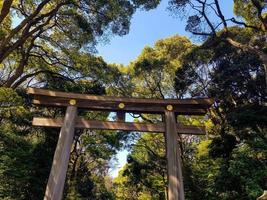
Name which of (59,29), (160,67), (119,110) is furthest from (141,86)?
(119,110)

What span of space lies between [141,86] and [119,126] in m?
9.18

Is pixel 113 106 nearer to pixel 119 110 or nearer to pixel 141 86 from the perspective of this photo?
Result: pixel 119 110

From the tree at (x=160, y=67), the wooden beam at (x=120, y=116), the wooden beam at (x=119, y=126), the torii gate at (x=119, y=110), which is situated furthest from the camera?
the tree at (x=160, y=67)

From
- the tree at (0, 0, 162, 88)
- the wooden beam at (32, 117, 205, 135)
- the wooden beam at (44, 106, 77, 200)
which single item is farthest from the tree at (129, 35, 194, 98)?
the wooden beam at (44, 106, 77, 200)

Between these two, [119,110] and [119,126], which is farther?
[119,110]

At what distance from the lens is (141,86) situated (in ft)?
54.6

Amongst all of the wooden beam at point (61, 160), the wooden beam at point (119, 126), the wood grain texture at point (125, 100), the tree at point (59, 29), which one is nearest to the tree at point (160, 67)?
the tree at point (59, 29)

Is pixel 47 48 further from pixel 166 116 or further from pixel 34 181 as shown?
pixel 166 116

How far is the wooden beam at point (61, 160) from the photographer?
6471 millimetres

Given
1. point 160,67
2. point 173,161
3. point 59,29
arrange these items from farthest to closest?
point 160,67 → point 59,29 → point 173,161

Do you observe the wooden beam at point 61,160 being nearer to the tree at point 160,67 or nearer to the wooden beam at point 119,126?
the wooden beam at point 119,126

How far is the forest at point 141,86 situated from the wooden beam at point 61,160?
2703 millimetres

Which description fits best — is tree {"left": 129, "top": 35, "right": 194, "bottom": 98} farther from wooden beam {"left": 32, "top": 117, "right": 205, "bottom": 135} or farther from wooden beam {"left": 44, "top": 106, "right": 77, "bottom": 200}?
wooden beam {"left": 44, "top": 106, "right": 77, "bottom": 200}

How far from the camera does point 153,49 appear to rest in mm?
17125
